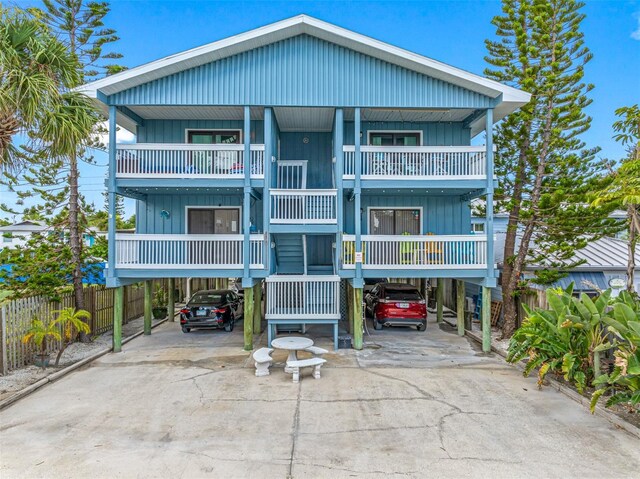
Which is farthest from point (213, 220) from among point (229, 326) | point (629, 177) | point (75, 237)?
point (629, 177)

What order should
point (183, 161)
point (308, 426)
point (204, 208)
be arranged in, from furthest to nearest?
point (204, 208), point (183, 161), point (308, 426)

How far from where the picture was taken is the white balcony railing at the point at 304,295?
36.9 ft

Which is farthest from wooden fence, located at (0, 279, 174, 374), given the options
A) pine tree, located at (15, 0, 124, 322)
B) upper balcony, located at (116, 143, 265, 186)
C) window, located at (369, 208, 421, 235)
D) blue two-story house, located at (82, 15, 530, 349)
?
window, located at (369, 208, 421, 235)

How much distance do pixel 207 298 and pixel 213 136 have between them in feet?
18.8

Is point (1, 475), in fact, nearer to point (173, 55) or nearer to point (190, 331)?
point (190, 331)

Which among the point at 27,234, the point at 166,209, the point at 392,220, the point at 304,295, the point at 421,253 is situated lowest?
the point at 304,295

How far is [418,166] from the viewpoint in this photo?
12180 mm

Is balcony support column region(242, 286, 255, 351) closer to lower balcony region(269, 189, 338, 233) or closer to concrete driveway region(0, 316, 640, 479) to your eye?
concrete driveway region(0, 316, 640, 479)

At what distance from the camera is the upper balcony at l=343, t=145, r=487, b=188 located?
38.0ft

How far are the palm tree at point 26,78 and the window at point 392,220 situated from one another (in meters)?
9.65

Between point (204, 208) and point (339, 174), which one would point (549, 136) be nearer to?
point (339, 174)

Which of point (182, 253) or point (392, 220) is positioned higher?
point (392, 220)

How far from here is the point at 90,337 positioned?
1231 centimetres

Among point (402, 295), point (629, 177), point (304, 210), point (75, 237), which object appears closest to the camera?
point (629, 177)
